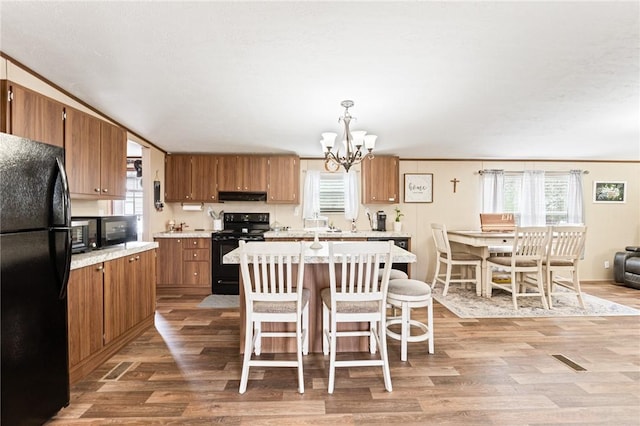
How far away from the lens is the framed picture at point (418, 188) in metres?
5.77

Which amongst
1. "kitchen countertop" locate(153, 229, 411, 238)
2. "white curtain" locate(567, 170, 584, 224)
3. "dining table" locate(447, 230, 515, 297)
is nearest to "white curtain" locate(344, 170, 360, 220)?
"kitchen countertop" locate(153, 229, 411, 238)

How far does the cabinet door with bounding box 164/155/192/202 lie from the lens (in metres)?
5.21

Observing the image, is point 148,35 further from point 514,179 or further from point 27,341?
point 514,179

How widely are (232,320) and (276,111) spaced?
2.32 metres

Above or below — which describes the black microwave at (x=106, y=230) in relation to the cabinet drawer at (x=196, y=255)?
above

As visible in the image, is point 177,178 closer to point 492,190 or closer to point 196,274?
point 196,274

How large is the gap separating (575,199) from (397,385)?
5485 millimetres

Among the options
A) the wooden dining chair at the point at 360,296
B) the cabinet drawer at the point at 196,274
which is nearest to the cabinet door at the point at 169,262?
the cabinet drawer at the point at 196,274

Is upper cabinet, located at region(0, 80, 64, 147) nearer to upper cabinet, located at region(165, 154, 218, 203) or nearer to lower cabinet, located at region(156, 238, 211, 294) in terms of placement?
lower cabinet, located at region(156, 238, 211, 294)

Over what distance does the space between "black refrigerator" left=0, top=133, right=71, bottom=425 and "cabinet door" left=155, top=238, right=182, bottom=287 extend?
115 inches

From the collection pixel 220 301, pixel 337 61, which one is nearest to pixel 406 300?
pixel 337 61

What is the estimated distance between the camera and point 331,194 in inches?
224

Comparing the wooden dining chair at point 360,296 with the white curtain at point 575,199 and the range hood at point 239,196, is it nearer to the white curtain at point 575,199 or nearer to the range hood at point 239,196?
the range hood at point 239,196

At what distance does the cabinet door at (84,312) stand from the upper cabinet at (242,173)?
2899 millimetres
